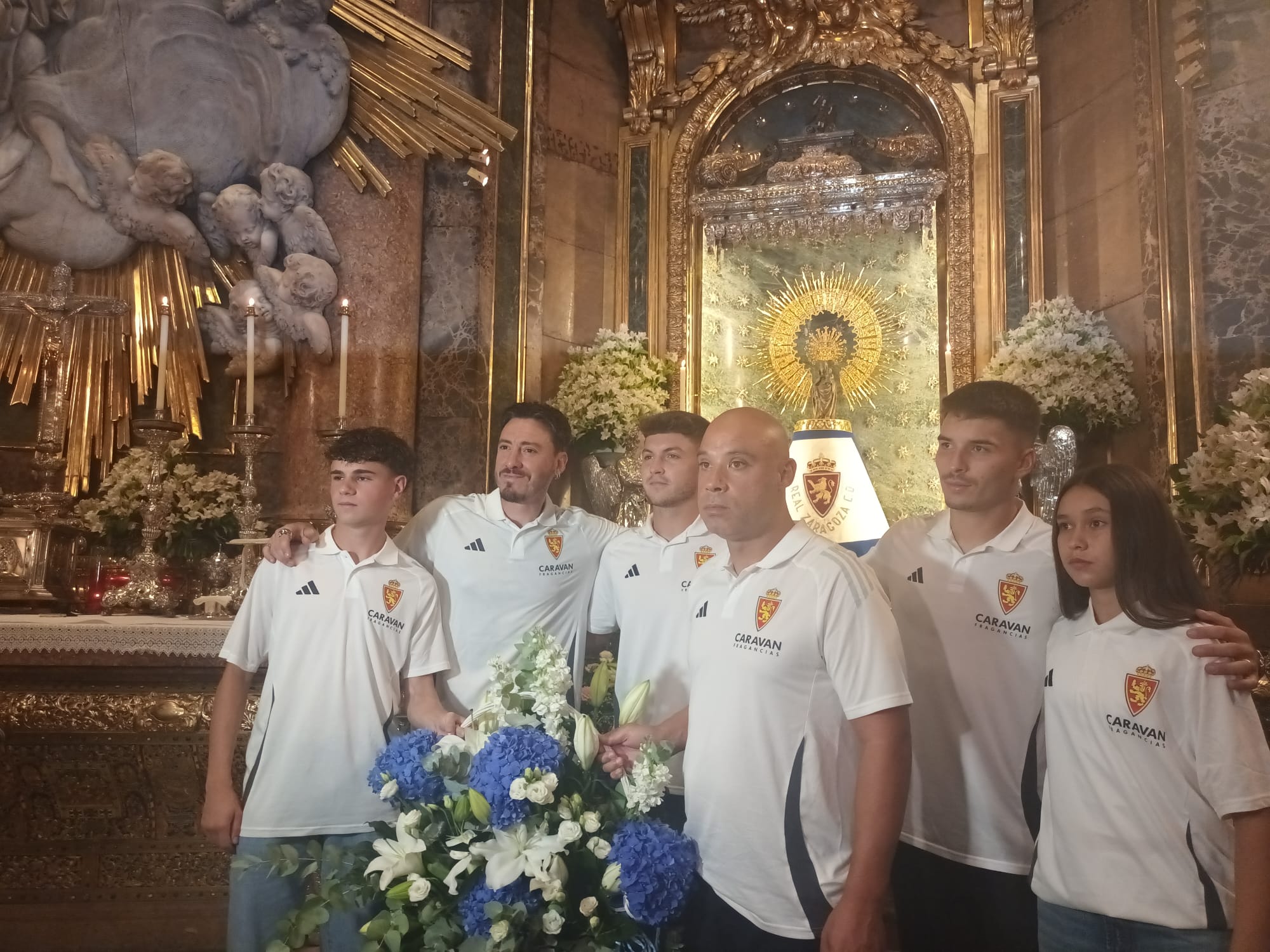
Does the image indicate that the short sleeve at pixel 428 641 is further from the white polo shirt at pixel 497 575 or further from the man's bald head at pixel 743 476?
the man's bald head at pixel 743 476

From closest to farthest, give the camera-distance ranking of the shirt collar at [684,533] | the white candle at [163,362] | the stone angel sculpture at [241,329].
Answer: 1. the shirt collar at [684,533]
2. the white candle at [163,362]
3. the stone angel sculpture at [241,329]

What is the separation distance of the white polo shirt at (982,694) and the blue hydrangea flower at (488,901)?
120cm

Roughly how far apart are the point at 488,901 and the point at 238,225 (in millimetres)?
4547

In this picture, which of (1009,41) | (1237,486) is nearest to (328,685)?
(1237,486)

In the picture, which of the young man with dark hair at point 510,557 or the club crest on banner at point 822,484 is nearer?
the young man with dark hair at point 510,557

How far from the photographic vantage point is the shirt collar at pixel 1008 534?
109 inches

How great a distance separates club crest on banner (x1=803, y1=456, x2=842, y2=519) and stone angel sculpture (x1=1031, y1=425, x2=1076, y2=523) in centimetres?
126

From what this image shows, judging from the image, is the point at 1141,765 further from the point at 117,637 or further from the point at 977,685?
the point at 117,637

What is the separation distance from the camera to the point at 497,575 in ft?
11.0

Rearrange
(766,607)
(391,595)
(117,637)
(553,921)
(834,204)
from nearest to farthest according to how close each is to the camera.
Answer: (553,921), (766,607), (391,595), (117,637), (834,204)

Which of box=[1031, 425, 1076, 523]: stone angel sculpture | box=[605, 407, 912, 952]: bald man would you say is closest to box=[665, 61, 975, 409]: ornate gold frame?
box=[1031, 425, 1076, 523]: stone angel sculpture

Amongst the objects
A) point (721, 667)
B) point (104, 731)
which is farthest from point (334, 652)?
point (104, 731)

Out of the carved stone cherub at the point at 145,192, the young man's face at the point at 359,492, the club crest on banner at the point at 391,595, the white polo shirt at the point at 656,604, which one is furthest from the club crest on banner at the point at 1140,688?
the carved stone cherub at the point at 145,192

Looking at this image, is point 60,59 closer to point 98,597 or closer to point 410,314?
point 410,314
